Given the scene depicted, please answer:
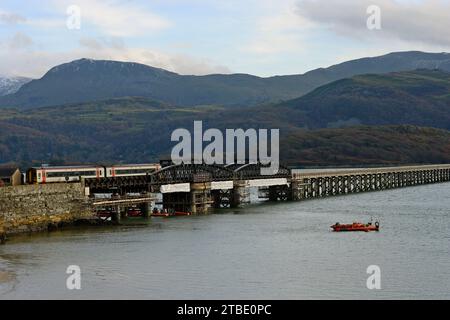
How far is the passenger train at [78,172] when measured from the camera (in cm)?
10081

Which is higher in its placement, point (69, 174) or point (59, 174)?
point (59, 174)

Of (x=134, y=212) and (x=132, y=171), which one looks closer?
(x=134, y=212)

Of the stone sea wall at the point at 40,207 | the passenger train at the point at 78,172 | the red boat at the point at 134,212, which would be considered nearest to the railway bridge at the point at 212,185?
the passenger train at the point at 78,172

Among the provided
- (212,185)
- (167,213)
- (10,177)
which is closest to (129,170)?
(167,213)

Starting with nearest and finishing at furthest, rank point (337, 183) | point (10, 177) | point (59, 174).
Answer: point (10, 177)
point (59, 174)
point (337, 183)

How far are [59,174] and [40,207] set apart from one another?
35.6 ft

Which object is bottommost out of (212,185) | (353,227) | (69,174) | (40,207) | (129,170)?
(353,227)

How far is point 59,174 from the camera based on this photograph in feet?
337

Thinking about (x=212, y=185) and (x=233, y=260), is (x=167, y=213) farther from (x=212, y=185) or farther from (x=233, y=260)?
(x=233, y=260)

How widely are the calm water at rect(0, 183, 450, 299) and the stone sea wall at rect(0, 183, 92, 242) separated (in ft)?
9.15

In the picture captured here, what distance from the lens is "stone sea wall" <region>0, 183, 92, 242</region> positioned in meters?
88.6
